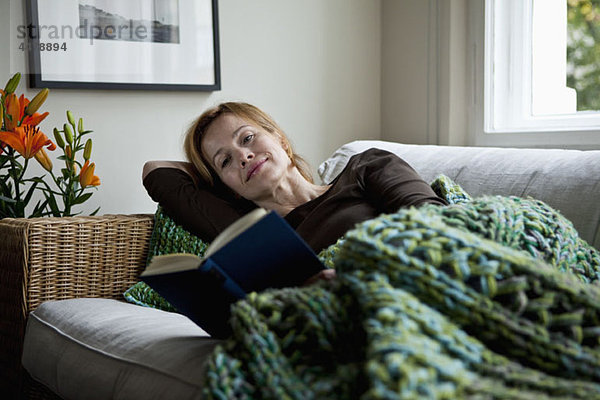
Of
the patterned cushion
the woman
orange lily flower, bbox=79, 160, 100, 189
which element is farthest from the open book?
orange lily flower, bbox=79, 160, 100, 189

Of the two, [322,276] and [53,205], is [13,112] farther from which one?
[322,276]

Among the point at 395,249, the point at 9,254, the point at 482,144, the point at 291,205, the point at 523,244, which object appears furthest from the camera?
the point at 482,144

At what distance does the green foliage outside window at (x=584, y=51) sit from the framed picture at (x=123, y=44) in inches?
48.8

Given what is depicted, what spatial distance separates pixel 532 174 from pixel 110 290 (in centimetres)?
114

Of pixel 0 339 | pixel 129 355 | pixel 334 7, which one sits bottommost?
pixel 0 339

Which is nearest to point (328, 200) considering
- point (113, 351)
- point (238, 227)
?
point (113, 351)

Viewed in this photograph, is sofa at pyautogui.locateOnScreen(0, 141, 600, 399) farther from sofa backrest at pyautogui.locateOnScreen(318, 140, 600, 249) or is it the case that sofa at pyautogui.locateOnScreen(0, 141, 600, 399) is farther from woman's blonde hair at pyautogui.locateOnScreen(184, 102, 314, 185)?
woman's blonde hair at pyautogui.locateOnScreen(184, 102, 314, 185)

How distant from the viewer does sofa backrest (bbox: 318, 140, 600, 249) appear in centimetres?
144

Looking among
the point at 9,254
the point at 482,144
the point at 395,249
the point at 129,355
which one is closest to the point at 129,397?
the point at 129,355

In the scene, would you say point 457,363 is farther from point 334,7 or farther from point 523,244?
point 334,7

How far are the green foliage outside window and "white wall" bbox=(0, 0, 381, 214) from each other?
81 cm

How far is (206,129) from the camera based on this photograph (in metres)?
1.91

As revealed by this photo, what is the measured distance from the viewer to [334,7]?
2.68 meters

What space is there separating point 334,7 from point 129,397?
195cm
